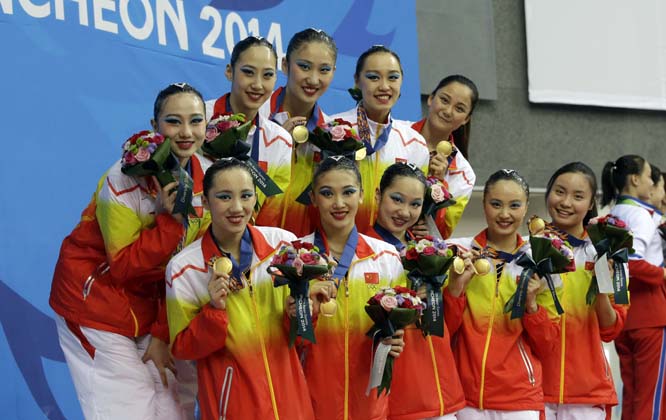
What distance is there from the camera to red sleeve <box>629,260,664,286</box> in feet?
20.7

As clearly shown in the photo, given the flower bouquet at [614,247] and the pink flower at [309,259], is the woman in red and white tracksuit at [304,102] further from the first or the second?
the flower bouquet at [614,247]

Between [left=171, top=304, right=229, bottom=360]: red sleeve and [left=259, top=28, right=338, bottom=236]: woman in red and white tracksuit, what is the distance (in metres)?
0.96

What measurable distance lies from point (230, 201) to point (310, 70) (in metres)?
1.06

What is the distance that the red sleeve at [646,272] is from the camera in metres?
6.31

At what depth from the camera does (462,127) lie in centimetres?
557

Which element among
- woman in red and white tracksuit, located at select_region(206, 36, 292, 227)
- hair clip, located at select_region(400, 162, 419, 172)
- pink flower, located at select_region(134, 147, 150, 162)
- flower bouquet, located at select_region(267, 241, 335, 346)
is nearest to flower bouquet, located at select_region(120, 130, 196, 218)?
pink flower, located at select_region(134, 147, 150, 162)

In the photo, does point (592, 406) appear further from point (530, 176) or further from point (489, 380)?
point (530, 176)

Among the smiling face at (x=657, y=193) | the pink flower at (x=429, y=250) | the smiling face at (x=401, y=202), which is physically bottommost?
the pink flower at (x=429, y=250)

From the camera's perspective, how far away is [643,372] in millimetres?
6531

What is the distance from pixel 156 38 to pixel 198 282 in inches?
103

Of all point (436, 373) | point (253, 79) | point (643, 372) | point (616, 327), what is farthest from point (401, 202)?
point (643, 372)

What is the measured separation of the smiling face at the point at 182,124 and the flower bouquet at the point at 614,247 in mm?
2050

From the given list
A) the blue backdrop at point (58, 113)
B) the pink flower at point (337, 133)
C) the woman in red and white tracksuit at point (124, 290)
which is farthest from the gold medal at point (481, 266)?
the blue backdrop at point (58, 113)

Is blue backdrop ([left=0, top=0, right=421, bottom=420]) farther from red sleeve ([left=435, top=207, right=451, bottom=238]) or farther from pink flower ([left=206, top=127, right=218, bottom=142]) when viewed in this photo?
red sleeve ([left=435, top=207, right=451, bottom=238])
